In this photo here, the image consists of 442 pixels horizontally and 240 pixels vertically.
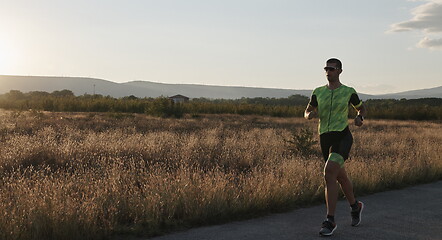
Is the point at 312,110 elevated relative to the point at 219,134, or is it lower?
elevated

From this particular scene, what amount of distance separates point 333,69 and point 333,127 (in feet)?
2.34

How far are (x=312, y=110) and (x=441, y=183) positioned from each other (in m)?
5.34

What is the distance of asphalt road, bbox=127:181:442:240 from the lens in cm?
508

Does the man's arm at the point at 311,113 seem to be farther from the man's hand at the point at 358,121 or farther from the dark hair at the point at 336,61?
the dark hair at the point at 336,61

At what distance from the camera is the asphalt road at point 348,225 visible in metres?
5.08

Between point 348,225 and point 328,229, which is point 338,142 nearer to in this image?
point 328,229

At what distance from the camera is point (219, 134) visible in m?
20.9

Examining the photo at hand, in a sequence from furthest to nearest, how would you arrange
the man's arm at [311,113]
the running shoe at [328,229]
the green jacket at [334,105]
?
the man's arm at [311,113] < the green jacket at [334,105] < the running shoe at [328,229]

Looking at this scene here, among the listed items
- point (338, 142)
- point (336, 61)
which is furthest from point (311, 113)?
point (336, 61)

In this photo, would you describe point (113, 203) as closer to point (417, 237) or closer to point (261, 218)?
point (261, 218)

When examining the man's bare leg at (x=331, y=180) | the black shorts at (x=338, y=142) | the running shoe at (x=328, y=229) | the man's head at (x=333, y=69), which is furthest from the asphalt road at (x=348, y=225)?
the man's head at (x=333, y=69)

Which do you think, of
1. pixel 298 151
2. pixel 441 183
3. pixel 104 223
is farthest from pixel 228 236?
pixel 298 151

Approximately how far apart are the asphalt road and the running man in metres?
0.42

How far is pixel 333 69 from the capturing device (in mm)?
5176
